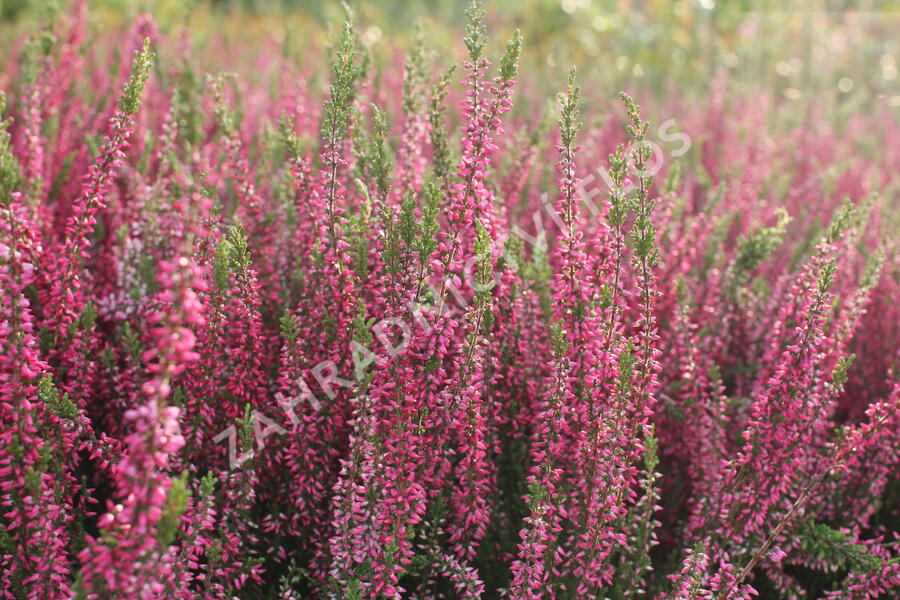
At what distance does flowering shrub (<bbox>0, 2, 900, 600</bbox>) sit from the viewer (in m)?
1.59

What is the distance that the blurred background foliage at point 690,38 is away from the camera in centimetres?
707

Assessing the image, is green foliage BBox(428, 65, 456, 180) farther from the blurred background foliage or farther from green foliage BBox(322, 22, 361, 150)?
the blurred background foliage

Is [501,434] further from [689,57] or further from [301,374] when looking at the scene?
[689,57]

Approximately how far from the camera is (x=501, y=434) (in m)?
2.49

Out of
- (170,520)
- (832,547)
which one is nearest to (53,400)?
(170,520)

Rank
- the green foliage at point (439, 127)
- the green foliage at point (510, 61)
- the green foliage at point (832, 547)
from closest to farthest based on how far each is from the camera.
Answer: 1. the green foliage at point (510, 61)
2. the green foliage at point (832, 547)
3. the green foliage at point (439, 127)

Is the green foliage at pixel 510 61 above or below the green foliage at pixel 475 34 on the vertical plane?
below

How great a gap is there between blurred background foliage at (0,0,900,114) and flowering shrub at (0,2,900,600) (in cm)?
406

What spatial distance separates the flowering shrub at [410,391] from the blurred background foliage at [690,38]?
406cm

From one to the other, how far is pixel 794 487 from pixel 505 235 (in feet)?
4.03

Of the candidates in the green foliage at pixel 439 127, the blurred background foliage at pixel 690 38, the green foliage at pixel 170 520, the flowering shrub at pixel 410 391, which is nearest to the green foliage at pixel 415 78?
the flowering shrub at pixel 410 391

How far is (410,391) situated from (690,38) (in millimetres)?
7287

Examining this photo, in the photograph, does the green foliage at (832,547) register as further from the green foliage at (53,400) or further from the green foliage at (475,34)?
the green foliage at (53,400)

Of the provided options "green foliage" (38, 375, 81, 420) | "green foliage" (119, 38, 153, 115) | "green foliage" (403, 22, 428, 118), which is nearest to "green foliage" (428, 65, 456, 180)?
"green foliage" (403, 22, 428, 118)
